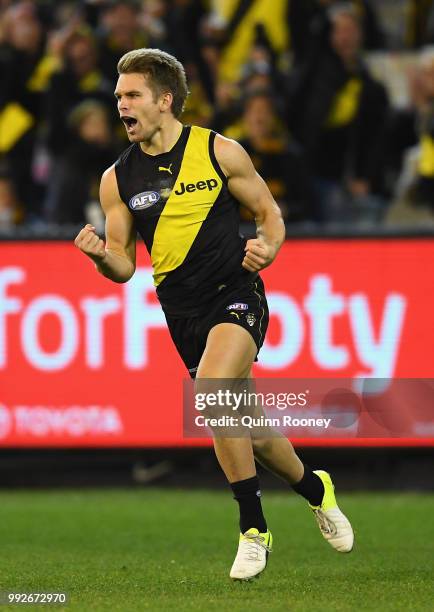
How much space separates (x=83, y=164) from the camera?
12039 mm

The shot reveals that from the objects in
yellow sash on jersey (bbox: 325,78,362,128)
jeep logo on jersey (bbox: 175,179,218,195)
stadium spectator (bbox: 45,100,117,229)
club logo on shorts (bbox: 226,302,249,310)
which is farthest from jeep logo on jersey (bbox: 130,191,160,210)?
yellow sash on jersey (bbox: 325,78,362,128)

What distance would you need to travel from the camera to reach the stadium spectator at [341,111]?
1266cm

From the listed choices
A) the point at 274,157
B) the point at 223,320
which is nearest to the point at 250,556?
the point at 223,320

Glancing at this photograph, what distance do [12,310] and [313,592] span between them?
5.30 metres

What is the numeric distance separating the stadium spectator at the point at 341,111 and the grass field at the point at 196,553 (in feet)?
10.7

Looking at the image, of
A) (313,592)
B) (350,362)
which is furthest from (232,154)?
(350,362)

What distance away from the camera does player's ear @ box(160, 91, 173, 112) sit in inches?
264

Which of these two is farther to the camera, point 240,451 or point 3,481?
point 3,481

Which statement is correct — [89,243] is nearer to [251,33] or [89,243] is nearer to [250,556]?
[250,556]

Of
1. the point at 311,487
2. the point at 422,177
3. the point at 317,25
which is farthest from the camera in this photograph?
the point at 317,25

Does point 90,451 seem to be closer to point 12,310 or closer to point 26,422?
point 26,422

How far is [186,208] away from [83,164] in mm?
5490

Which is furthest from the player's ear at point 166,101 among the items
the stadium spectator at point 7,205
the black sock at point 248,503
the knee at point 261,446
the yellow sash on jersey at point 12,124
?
the yellow sash on jersey at point 12,124

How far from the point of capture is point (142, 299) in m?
10.9
